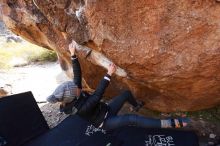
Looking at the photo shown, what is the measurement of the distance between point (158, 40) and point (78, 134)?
2.08 metres

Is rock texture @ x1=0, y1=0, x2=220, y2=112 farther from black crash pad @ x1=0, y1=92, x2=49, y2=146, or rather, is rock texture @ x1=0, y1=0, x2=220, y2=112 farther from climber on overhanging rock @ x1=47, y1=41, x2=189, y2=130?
black crash pad @ x1=0, y1=92, x2=49, y2=146

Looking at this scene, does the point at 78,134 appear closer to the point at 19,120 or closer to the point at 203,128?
the point at 19,120

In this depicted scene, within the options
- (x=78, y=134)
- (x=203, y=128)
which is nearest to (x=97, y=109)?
(x=78, y=134)

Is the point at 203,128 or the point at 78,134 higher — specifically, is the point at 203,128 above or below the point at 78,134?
above

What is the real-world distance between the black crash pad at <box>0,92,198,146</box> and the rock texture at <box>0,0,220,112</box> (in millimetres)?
647

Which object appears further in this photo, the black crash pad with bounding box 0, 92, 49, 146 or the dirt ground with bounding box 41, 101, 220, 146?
the black crash pad with bounding box 0, 92, 49, 146

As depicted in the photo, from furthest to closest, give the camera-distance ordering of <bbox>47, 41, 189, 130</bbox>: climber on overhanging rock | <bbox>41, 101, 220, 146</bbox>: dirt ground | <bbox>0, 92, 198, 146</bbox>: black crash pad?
<bbox>41, 101, 220, 146</bbox>: dirt ground
<bbox>0, 92, 198, 146</bbox>: black crash pad
<bbox>47, 41, 189, 130</bbox>: climber on overhanging rock

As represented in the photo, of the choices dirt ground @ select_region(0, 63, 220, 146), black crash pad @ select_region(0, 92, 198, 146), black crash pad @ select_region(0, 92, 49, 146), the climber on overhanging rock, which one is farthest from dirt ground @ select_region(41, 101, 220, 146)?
black crash pad @ select_region(0, 92, 49, 146)

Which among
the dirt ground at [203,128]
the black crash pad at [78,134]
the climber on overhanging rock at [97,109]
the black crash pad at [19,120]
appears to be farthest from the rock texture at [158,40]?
the black crash pad at [19,120]

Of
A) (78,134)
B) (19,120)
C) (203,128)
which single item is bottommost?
(78,134)

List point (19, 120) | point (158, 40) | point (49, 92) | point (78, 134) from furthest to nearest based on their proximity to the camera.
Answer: point (49, 92) < point (19, 120) < point (78, 134) < point (158, 40)

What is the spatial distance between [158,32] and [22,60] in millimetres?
8455

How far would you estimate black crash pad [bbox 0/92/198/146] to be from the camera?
202 inches

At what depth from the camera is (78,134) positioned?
17.8 feet
